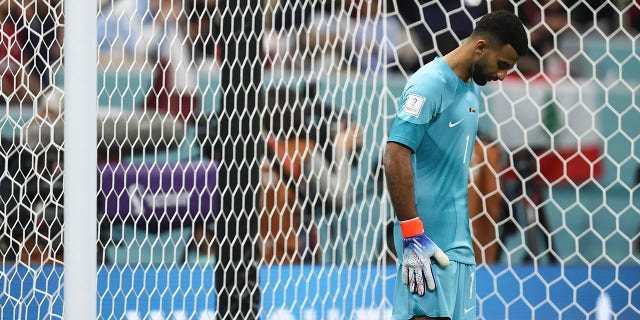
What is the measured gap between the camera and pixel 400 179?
7.24 ft

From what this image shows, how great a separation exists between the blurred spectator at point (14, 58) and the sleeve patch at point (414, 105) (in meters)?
2.38

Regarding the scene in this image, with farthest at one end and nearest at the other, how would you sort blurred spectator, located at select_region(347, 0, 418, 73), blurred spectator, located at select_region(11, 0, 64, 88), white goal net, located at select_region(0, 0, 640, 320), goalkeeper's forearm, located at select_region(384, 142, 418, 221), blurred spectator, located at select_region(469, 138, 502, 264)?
blurred spectator, located at select_region(11, 0, 64, 88), blurred spectator, located at select_region(469, 138, 502, 264), blurred spectator, located at select_region(347, 0, 418, 73), white goal net, located at select_region(0, 0, 640, 320), goalkeeper's forearm, located at select_region(384, 142, 418, 221)

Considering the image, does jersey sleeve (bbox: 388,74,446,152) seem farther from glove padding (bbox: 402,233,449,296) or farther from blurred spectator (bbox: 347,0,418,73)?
blurred spectator (bbox: 347,0,418,73)

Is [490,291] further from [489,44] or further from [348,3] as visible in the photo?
[489,44]

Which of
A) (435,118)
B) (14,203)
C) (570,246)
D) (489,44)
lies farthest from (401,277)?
(14,203)

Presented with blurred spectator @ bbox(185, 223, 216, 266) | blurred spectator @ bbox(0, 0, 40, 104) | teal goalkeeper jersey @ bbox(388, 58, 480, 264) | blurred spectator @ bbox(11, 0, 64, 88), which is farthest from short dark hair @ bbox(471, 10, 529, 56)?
blurred spectator @ bbox(0, 0, 40, 104)

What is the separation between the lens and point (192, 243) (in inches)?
156

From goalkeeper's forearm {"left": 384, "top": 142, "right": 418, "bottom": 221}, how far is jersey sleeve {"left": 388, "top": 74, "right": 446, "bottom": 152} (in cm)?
2

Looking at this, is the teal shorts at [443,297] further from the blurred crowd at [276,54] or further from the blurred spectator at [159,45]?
the blurred spectator at [159,45]

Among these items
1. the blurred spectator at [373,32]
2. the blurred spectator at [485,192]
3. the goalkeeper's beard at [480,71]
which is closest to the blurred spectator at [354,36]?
the blurred spectator at [373,32]

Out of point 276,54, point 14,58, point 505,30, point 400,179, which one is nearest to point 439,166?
point 400,179

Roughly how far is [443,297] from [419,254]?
0.39 ft

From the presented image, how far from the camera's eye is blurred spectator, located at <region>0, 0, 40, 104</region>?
13.9 feet

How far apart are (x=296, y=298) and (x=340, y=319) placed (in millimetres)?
180
